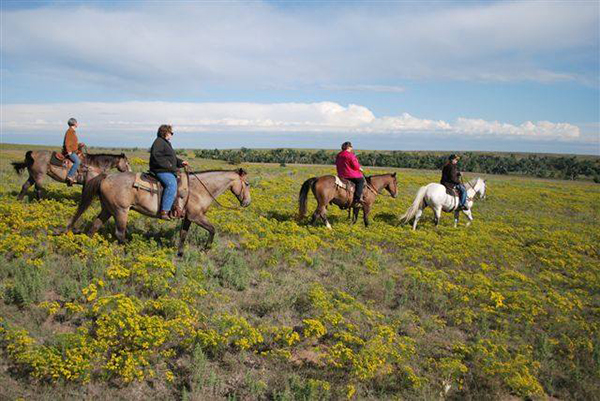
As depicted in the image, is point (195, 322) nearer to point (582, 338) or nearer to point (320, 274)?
point (320, 274)

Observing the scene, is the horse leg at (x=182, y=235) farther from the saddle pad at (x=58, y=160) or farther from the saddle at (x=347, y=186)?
the saddle pad at (x=58, y=160)

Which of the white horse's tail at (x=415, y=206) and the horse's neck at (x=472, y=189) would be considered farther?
the horse's neck at (x=472, y=189)

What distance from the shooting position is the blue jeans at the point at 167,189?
29.3ft

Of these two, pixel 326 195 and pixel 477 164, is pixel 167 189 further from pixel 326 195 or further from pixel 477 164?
pixel 477 164

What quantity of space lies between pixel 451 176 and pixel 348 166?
5.14 m

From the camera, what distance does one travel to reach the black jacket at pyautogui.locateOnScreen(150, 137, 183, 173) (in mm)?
8805

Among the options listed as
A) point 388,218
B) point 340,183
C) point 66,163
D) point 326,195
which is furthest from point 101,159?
point 388,218

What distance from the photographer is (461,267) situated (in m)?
11.1

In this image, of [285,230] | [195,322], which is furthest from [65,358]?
[285,230]

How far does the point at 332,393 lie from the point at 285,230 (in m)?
7.23

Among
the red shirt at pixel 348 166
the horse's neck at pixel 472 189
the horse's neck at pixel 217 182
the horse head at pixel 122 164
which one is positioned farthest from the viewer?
the horse's neck at pixel 472 189

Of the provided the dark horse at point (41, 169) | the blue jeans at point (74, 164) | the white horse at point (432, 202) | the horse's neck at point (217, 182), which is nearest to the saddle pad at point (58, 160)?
the dark horse at point (41, 169)

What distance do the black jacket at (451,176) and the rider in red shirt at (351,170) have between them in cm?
437

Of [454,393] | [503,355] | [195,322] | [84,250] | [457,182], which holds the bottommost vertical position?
[454,393]
